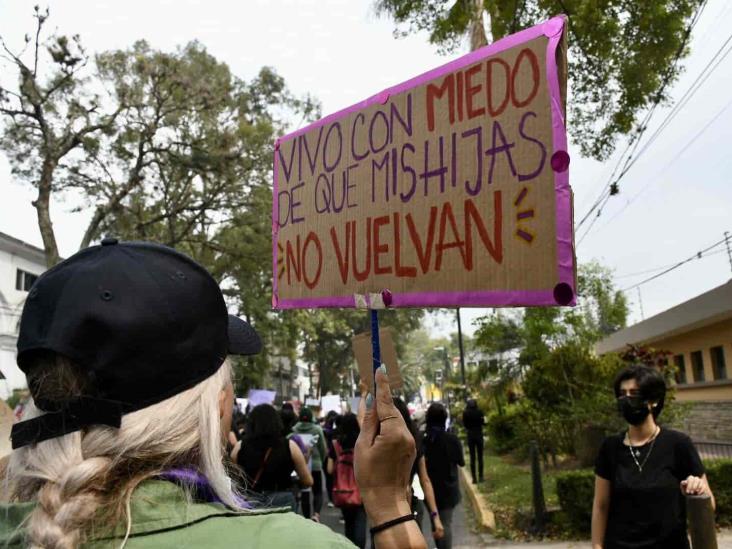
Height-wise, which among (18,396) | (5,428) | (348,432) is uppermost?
(18,396)

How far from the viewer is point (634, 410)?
3170 mm

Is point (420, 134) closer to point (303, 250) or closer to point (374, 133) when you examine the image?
point (374, 133)

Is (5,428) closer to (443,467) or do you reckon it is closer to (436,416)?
(443,467)

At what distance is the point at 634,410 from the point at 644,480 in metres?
0.33

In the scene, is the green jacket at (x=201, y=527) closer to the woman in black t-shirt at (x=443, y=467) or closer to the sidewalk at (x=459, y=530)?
the woman in black t-shirt at (x=443, y=467)

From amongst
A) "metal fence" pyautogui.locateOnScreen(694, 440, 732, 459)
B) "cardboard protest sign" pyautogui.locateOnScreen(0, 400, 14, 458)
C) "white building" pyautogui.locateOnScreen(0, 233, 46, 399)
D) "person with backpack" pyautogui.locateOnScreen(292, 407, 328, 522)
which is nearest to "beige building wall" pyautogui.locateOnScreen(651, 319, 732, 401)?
"metal fence" pyautogui.locateOnScreen(694, 440, 732, 459)

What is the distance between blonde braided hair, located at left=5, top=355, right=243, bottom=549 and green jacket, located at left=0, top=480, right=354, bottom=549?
0.9 inches

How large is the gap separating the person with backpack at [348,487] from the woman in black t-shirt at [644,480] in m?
3.39

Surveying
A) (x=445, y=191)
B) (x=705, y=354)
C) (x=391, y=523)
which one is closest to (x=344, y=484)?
(x=445, y=191)

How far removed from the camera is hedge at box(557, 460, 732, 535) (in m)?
8.01

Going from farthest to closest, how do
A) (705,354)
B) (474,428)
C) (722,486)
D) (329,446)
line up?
(705,354), (474,428), (329,446), (722,486)

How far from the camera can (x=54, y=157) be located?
49.0 feet

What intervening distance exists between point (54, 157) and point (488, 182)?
14.8 metres

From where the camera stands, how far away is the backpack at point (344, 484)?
634 cm
